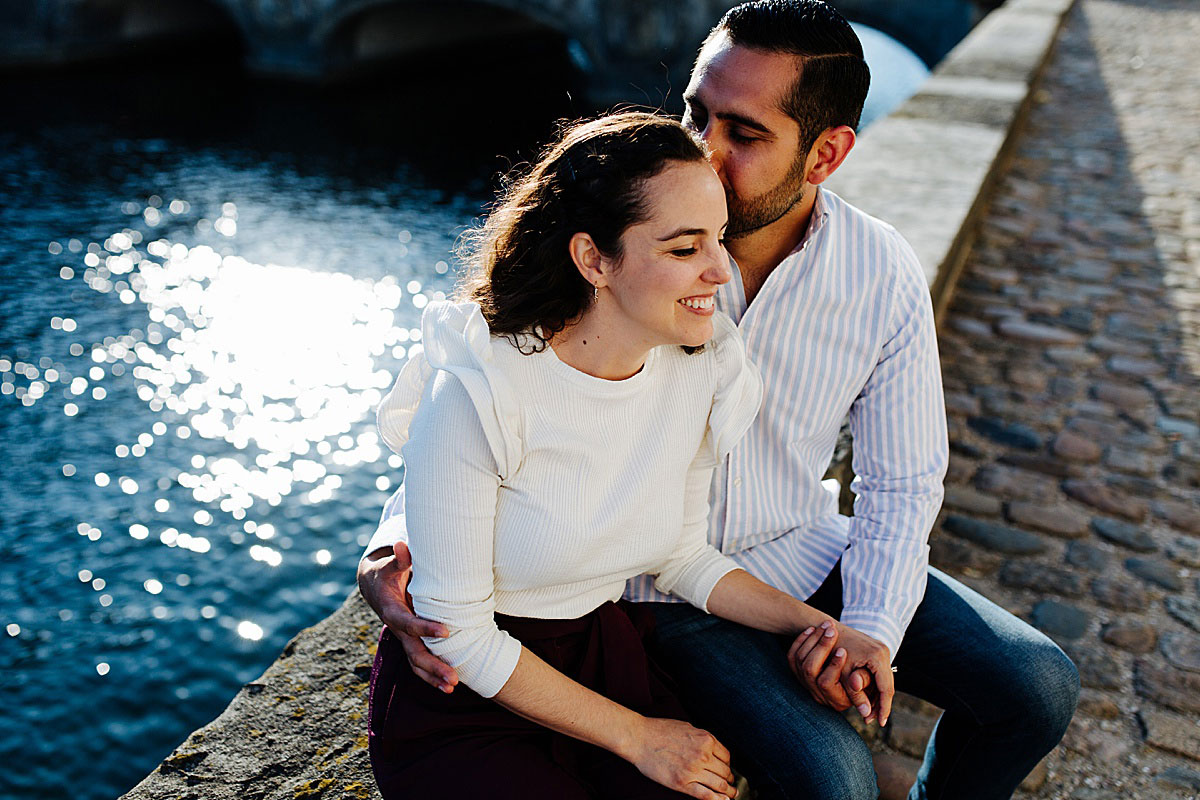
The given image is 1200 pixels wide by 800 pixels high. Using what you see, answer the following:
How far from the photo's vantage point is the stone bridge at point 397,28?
573 inches

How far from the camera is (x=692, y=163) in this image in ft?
4.82

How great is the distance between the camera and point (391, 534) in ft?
5.44

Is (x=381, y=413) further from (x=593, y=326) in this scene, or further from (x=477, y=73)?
(x=477, y=73)

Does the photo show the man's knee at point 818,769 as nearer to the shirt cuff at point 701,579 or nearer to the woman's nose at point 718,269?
the shirt cuff at point 701,579

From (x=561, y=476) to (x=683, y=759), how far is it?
451 mm

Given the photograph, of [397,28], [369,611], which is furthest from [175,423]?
[397,28]

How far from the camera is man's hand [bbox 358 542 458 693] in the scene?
142 centimetres

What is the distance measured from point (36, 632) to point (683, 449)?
479 centimetres

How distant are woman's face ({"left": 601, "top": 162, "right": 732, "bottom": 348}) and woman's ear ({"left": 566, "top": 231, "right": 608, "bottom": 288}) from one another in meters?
0.02

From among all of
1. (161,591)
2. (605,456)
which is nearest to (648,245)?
(605,456)

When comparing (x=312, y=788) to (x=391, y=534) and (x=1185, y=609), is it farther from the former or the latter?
(x=1185, y=609)

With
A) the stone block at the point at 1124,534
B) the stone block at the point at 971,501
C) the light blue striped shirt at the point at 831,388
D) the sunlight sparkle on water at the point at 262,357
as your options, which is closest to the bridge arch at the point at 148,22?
the sunlight sparkle on water at the point at 262,357

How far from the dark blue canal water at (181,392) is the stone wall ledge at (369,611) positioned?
322cm

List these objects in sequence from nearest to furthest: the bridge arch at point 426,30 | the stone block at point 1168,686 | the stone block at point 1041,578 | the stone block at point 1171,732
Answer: the stone block at point 1171,732
the stone block at point 1168,686
the stone block at point 1041,578
the bridge arch at point 426,30
